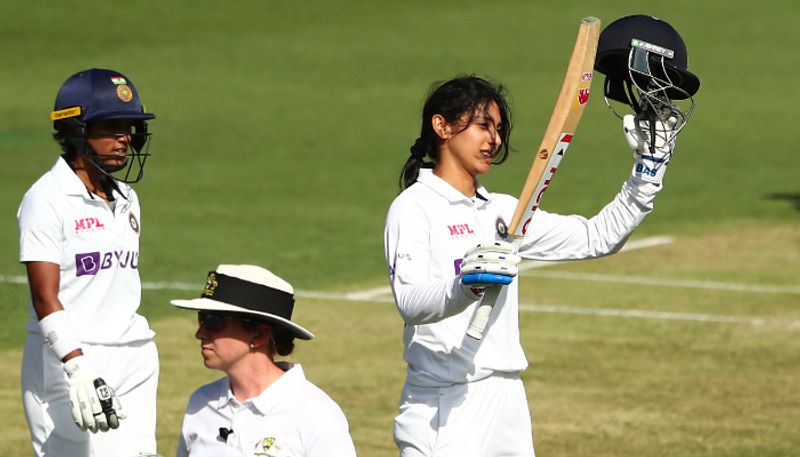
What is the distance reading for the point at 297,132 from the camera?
25.3m

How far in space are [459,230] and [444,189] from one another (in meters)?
0.20

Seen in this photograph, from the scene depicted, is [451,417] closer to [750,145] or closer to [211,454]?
[211,454]

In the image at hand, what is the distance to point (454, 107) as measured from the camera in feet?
22.6

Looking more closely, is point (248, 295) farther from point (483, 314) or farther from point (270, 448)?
point (483, 314)

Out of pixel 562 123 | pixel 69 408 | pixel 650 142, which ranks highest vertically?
pixel 562 123

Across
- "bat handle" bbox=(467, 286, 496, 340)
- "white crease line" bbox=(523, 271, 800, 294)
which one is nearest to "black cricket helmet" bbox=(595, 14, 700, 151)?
"bat handle" bbox=(467, 286, 496, 340)

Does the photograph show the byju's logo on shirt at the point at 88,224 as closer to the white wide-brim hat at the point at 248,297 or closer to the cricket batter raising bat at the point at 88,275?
the cricket batter raising bat at the point at 88,275

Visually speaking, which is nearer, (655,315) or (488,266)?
(488,266)

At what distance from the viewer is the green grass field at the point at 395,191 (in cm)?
1199

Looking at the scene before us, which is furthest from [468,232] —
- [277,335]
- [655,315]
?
[655,315]

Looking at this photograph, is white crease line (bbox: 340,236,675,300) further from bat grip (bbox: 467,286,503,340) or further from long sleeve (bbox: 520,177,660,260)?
bat grip (bbox: 467,286,503,340)

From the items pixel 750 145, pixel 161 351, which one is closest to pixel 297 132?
pixel 750 145

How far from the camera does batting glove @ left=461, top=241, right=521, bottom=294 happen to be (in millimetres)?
6051

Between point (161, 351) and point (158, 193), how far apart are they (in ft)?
23.1
